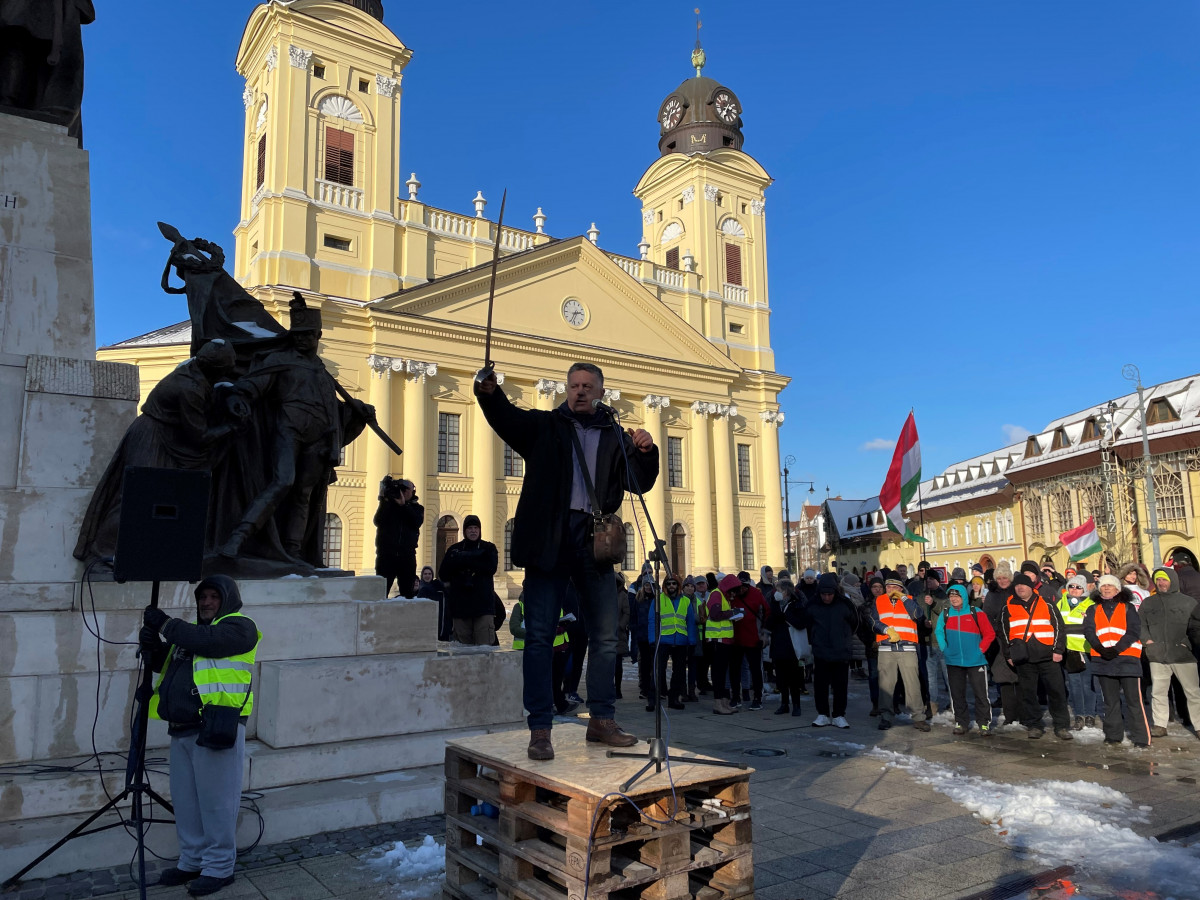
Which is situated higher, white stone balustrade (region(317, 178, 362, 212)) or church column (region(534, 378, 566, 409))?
white stone balustrade (region(317, 178, 362, 212))

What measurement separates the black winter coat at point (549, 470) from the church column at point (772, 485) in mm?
40320

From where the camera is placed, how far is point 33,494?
17.9 ft

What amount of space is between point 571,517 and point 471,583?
5.98 metres

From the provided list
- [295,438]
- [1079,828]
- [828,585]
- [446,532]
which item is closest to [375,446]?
[446,532]

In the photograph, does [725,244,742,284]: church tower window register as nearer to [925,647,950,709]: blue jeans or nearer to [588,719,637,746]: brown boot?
[925,647,950,709]: blue jeans

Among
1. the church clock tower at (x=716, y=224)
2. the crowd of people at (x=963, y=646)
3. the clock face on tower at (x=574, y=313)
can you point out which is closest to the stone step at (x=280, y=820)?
the crowd of people at (x=963, y=646)

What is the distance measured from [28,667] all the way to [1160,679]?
11138mm

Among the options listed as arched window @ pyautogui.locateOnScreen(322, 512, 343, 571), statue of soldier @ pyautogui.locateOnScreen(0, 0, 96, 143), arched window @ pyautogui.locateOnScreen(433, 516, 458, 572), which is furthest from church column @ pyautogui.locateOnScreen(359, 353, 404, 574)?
statue of soldier @ pyautogui.locateOnScreen(0, 0, 96, 143)

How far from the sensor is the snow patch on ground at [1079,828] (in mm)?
4430

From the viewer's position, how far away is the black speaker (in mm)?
4172

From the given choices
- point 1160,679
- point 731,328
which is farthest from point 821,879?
point 731,328

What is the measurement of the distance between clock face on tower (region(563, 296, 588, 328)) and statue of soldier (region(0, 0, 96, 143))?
1245 inches

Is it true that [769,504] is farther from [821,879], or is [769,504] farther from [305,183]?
[821,879]

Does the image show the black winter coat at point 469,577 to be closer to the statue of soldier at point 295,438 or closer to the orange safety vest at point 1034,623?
the statue of soldier at point 295,438
